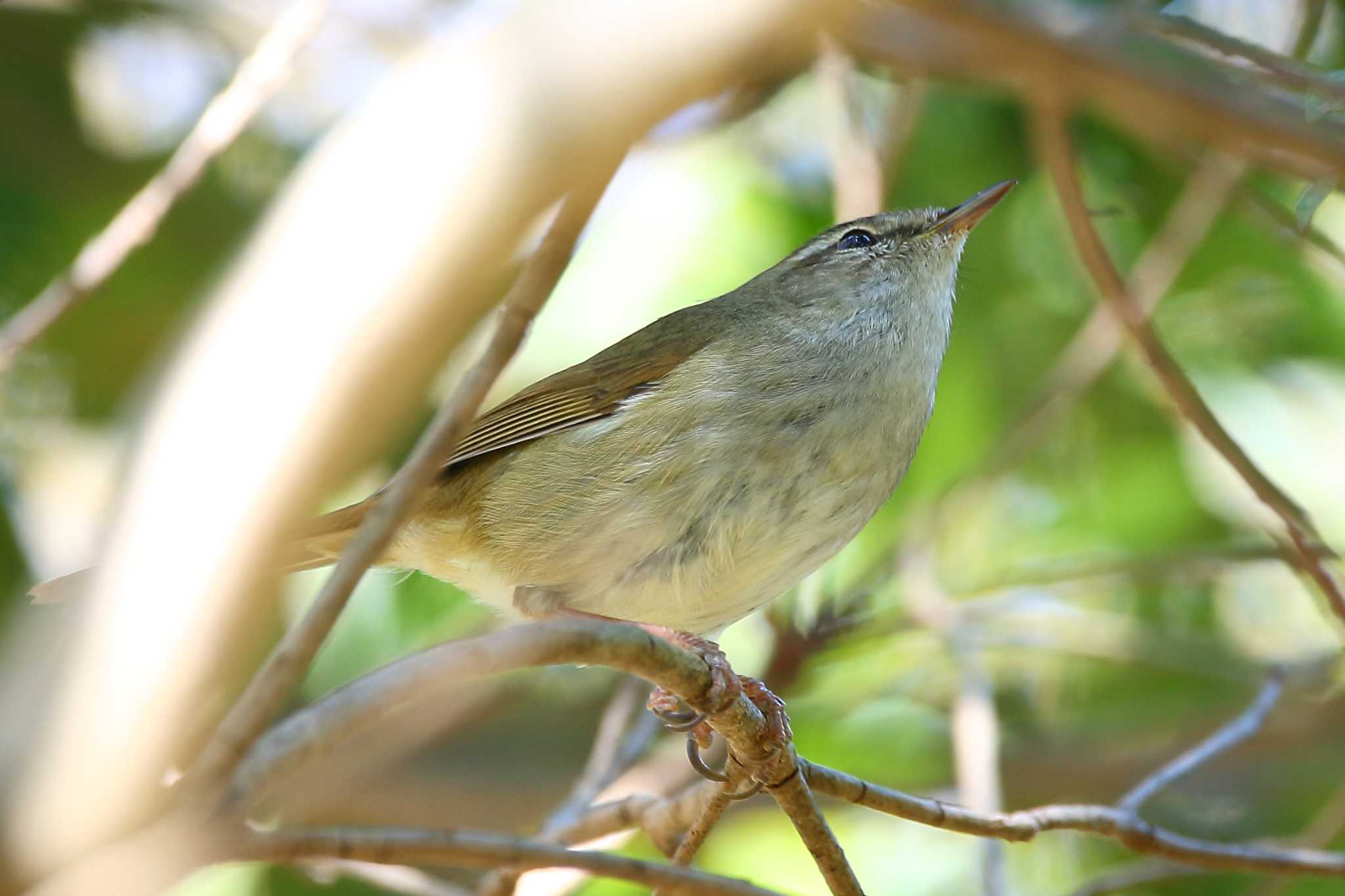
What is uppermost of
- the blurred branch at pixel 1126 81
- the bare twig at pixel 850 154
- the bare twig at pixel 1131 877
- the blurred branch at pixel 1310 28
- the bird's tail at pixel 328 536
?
the bare twig at pixel 850 154

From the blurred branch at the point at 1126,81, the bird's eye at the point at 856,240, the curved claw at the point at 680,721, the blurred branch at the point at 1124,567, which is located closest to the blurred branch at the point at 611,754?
the curved claw at the point at 680,721

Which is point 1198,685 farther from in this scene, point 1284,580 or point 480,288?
point 480,288

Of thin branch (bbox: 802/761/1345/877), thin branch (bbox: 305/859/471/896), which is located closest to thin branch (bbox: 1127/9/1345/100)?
thin branch (bbox: 802/761/1345/877)

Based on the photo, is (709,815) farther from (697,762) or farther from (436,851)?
(436,851)

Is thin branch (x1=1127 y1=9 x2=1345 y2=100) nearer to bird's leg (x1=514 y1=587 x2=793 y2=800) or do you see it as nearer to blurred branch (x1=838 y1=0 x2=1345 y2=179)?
blurred branch (x1=838 y1=0 x2=1345 y2=179)

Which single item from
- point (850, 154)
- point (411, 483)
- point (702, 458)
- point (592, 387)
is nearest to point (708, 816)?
point (702, 458)

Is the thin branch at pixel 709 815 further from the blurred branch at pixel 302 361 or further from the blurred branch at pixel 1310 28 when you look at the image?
the blurred branch at pixel 1310 28
